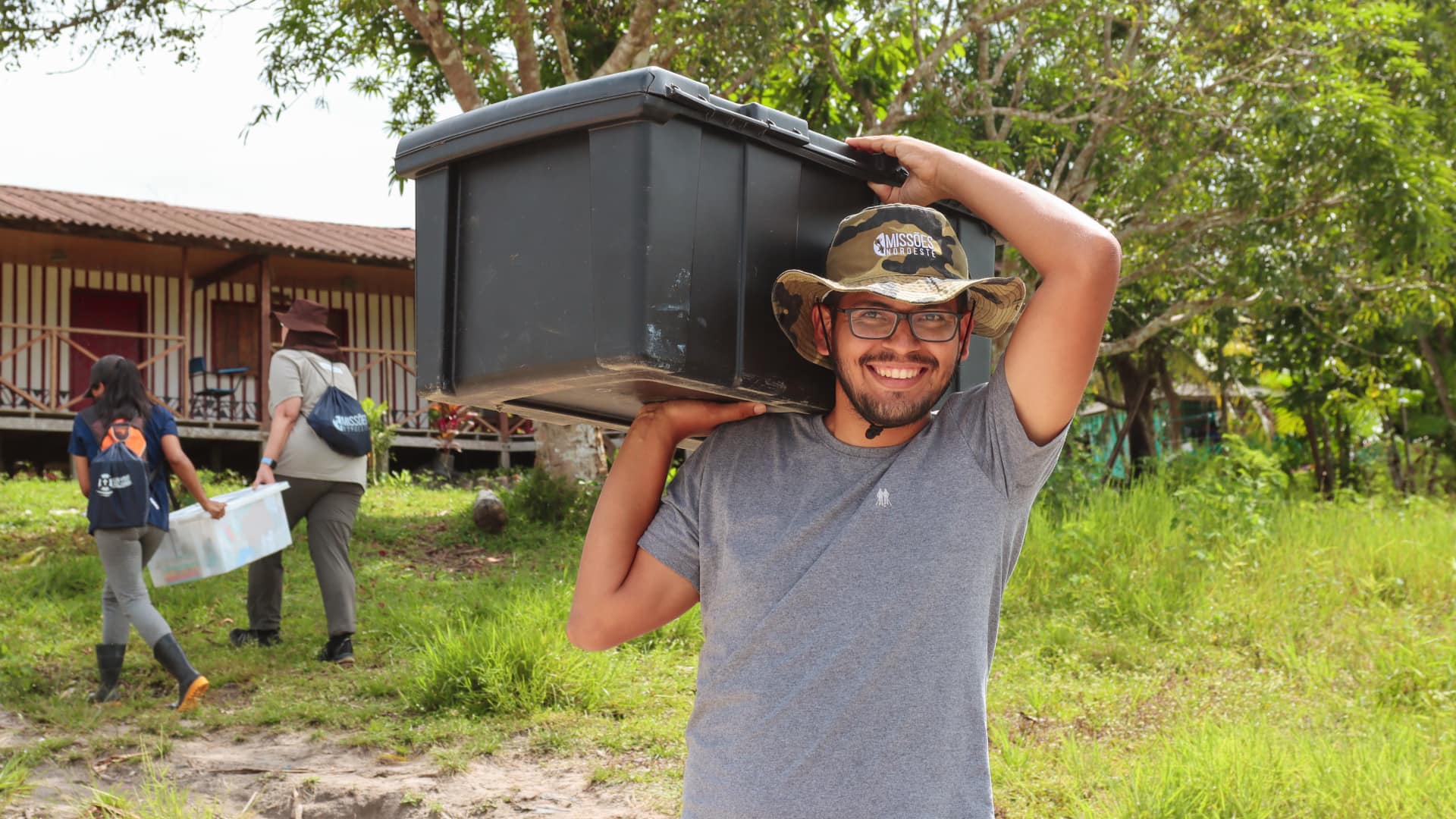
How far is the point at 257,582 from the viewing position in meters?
6.23

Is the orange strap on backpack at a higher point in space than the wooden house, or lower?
lower

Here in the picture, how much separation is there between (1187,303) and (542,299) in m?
9.82

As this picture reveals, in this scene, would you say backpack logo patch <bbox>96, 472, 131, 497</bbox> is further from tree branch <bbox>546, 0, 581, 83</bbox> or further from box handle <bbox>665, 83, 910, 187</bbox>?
tree branch <bbox>546, 0, 581, 83</bbox>

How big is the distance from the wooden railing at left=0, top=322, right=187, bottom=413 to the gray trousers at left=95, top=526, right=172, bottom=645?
856cm

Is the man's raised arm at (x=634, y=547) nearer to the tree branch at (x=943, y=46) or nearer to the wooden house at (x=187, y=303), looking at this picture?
the tree branch at (x=943, y=46)

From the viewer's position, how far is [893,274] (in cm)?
→ 191

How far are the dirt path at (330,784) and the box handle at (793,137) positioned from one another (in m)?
2.59

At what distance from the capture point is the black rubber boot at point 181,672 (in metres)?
5.28

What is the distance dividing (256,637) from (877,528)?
520 centimetres

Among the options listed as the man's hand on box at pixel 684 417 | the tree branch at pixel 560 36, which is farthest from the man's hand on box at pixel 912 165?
the tree branch at pixel 560 36

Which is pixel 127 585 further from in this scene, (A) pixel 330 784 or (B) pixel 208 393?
(B) pixel 208 393

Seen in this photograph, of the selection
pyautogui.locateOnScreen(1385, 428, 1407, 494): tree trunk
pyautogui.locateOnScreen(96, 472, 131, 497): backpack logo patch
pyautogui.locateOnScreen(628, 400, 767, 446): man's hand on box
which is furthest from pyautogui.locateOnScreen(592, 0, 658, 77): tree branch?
pyautogui.locateOnScreen(1385, 428, 1407, 494): tree trunk

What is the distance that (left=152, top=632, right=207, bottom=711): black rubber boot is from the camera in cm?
528

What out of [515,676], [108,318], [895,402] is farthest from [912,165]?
[108,318]
